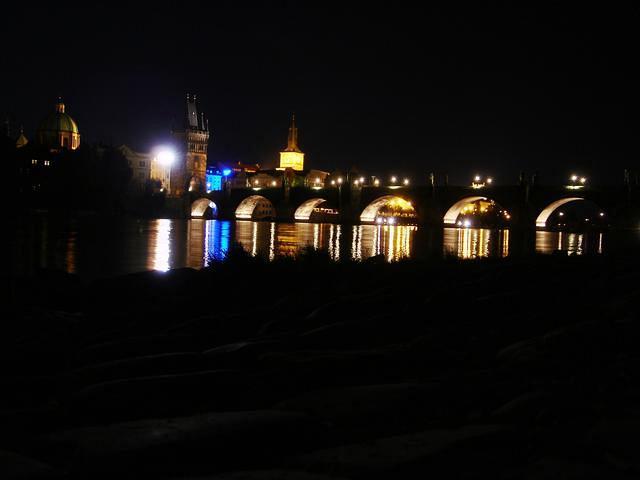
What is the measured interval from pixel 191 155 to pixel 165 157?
13.6 metres

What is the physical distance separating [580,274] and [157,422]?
25.5 ft

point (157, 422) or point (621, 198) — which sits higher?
point (621, 198)

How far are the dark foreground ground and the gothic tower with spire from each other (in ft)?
488

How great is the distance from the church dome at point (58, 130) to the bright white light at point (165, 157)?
21184 millimetres

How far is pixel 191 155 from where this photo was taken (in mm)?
166125

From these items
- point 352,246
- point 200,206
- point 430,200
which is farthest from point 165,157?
point 352,246

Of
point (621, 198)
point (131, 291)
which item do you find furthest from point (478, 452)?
point (621, 198)

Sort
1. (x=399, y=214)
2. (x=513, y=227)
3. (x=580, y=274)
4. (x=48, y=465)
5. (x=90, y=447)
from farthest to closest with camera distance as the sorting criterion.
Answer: (x=399, y=214) → (x=513, y=227) → (x=580, y=274) → (x=90, y=447) → (x=48, y=465)

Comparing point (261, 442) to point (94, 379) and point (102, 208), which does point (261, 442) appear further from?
point (102, 208)

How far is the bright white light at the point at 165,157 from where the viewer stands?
152750mm

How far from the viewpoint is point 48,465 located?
338 cm

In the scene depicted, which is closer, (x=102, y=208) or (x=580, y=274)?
(x=580, y=274)

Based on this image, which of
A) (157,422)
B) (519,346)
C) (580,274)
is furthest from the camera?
(580,274)

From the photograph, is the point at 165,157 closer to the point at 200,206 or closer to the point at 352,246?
the point at 200,206
